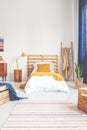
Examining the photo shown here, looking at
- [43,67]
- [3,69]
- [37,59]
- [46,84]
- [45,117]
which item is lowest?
[45,117]

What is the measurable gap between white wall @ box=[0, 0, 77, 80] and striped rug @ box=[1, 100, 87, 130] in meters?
4.89

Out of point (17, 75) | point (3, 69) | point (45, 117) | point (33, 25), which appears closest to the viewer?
point (45, 117)

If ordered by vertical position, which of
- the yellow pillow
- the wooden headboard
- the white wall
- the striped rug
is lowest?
the striped rug

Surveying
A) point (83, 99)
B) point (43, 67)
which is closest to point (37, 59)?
point (43, 67)

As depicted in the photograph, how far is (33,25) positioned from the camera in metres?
9.19

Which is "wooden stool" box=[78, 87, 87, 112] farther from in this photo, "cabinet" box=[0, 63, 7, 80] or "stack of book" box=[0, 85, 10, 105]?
"cabinet" box=[0, 63, 7, 80]

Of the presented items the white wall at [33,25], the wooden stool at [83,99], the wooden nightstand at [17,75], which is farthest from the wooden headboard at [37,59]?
the wooden stool at [83,99]

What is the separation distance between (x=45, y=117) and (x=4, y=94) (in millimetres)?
1381

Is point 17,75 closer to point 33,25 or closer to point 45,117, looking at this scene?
point 33,25

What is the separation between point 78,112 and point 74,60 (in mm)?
5500

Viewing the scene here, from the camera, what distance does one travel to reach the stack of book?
14.7ft

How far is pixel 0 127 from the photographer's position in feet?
9.74

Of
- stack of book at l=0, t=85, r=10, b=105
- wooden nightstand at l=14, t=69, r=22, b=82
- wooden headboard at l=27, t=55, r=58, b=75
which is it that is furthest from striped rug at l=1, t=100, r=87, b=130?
wooden headboard at l=27, t=55, r=58, b=75

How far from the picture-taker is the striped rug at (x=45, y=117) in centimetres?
302
